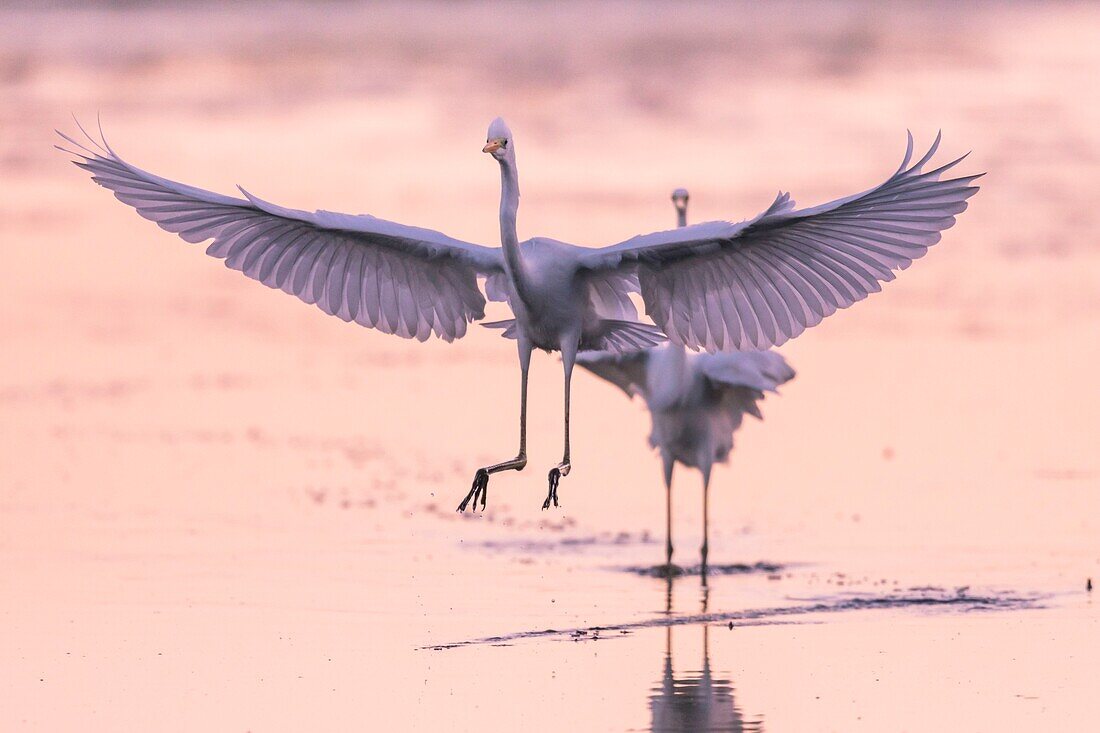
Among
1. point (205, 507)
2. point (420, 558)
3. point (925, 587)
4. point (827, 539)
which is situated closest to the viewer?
point (925, 587)

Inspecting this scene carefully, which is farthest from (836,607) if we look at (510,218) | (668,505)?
(510,218)

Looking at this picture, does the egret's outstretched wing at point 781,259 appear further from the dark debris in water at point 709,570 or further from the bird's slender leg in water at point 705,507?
the bird's slender leg in water at point 705,507

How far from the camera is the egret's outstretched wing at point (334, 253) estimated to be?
17.7 m

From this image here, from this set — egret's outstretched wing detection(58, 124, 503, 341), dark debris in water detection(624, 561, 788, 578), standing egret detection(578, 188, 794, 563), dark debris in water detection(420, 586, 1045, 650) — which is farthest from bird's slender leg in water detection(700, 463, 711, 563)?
egret's outstretched wing detection(58, 124, 503, 341)

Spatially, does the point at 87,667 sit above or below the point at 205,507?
below

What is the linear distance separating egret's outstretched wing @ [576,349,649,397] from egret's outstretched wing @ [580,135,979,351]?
787 cm

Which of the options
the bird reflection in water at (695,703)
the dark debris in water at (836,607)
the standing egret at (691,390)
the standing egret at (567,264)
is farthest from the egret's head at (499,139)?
the standing egret at (691,390)

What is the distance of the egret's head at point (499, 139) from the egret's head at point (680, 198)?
33.8ft

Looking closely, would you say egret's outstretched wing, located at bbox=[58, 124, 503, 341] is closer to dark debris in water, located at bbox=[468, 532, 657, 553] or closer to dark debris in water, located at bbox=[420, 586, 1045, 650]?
dark debris in water, located at bbox=[420, 586, 1045, 650]

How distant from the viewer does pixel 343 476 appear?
32.0m

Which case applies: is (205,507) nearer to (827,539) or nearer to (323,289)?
(827,539)

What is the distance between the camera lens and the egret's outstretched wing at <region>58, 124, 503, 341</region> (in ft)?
57.9

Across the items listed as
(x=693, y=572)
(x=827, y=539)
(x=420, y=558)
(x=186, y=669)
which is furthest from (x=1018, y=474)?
(x=186, y=669)

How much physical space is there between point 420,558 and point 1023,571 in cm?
619
